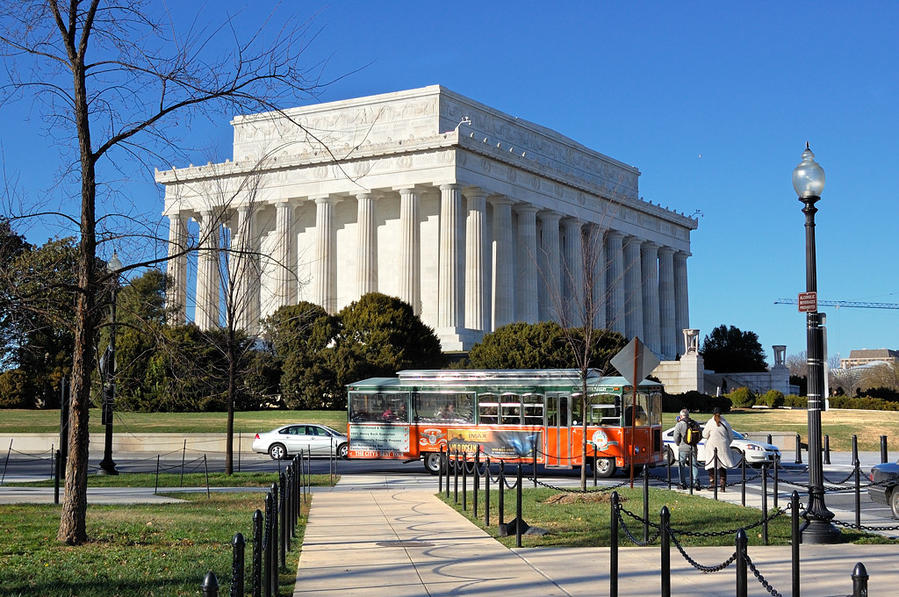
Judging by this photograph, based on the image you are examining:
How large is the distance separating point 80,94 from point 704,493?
636 inches

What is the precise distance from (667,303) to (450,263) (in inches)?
1461

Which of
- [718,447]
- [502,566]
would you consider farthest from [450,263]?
[502,566]

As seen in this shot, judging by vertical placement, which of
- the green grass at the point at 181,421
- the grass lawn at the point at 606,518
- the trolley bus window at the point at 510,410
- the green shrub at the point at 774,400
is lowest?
the grass lawn at the point at 606,518

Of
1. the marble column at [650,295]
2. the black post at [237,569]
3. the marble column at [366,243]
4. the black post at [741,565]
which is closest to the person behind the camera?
the black post at [237,569]

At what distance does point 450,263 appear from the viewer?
71062 mm

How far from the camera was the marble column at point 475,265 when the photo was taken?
71.9m

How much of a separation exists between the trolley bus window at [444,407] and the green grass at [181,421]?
14.4 meters

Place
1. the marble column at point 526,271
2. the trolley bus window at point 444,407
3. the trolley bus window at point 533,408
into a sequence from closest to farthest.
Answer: the trolley bus window at point 533,408, the trolley bus window at point 444,407, the marble column at point 526,271

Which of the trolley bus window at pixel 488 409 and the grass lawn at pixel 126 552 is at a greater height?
the trolley bus window at pixel 488 409

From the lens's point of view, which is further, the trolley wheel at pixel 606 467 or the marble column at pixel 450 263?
the marble column at pixel 450 263

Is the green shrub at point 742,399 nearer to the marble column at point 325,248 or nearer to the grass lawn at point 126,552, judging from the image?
the marble column at point 325,248

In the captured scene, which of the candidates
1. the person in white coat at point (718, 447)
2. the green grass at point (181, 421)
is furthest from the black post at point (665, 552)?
the green grass at point (181, 421)

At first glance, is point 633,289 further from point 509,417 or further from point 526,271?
point 509,417

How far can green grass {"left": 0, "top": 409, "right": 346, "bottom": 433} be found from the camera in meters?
45.1
